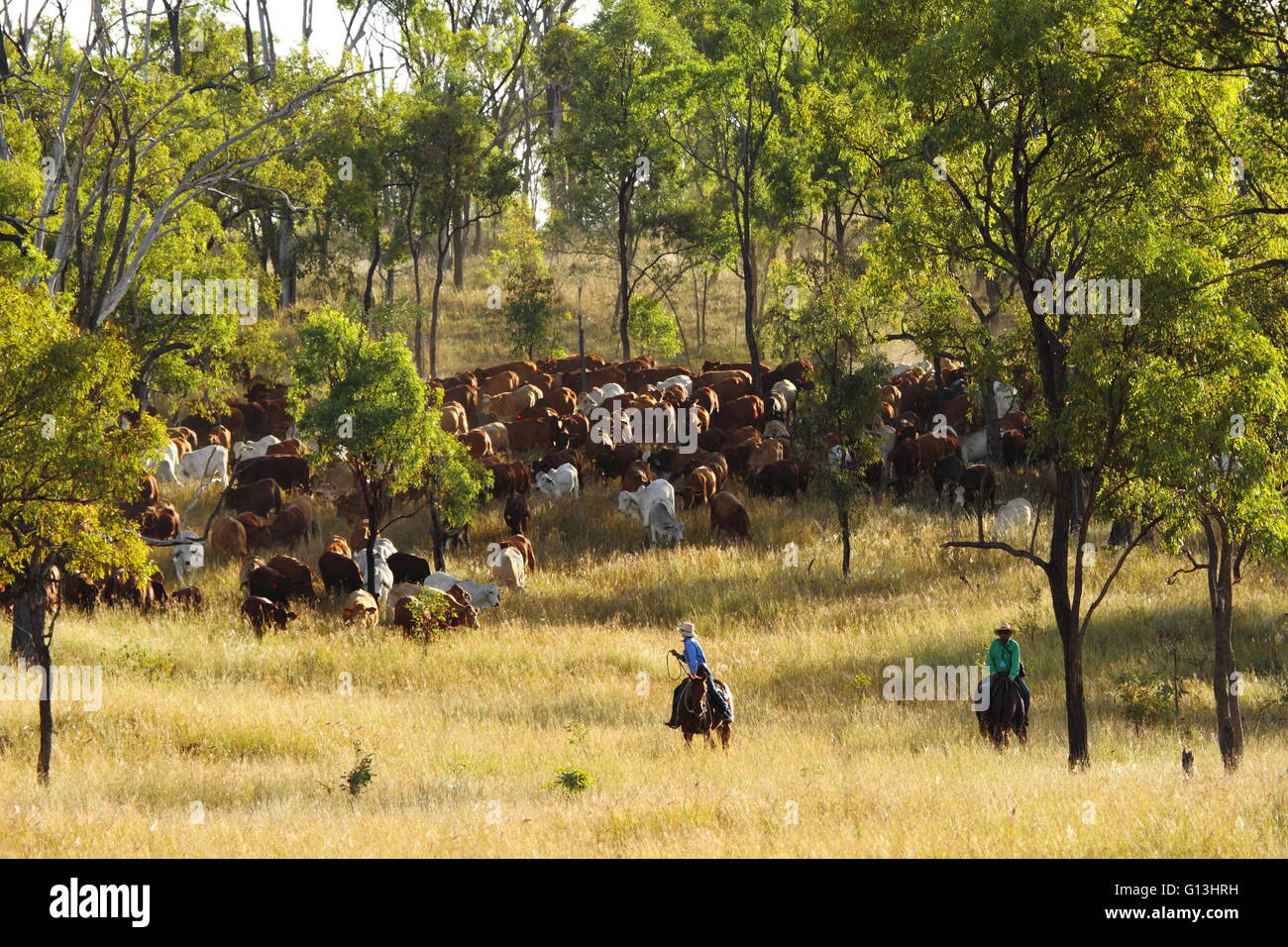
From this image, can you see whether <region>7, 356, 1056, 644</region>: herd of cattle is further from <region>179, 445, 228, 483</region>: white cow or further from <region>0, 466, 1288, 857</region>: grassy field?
→ <region>0, 466, 1288, 857</region>: grassy field

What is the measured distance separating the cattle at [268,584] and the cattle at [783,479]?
13.4m

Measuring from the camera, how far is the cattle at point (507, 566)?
27016 millimetres

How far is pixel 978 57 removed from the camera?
14.2 meters

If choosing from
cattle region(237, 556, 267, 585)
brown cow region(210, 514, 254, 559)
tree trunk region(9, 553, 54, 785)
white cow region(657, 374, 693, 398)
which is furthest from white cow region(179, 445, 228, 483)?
tree trunk region(9, 553, 54, 785)

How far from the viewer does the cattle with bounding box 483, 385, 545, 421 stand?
4119 centimetres

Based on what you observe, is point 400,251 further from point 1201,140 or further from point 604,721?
point 1201,140

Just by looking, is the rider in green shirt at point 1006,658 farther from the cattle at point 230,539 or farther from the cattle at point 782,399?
the cattle at point 782,399

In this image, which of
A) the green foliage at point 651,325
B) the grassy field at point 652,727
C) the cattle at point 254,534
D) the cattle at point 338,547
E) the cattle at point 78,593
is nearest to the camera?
the grassy field at point 652,727

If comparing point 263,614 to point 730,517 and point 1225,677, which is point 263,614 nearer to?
point 730,517

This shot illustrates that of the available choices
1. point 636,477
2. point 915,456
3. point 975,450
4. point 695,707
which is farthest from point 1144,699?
point 975,450

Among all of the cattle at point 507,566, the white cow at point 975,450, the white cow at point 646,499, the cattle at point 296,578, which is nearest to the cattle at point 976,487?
the white cow at point 975,450

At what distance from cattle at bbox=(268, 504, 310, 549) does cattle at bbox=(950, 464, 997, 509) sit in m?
16.6

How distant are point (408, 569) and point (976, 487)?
1445 cm
